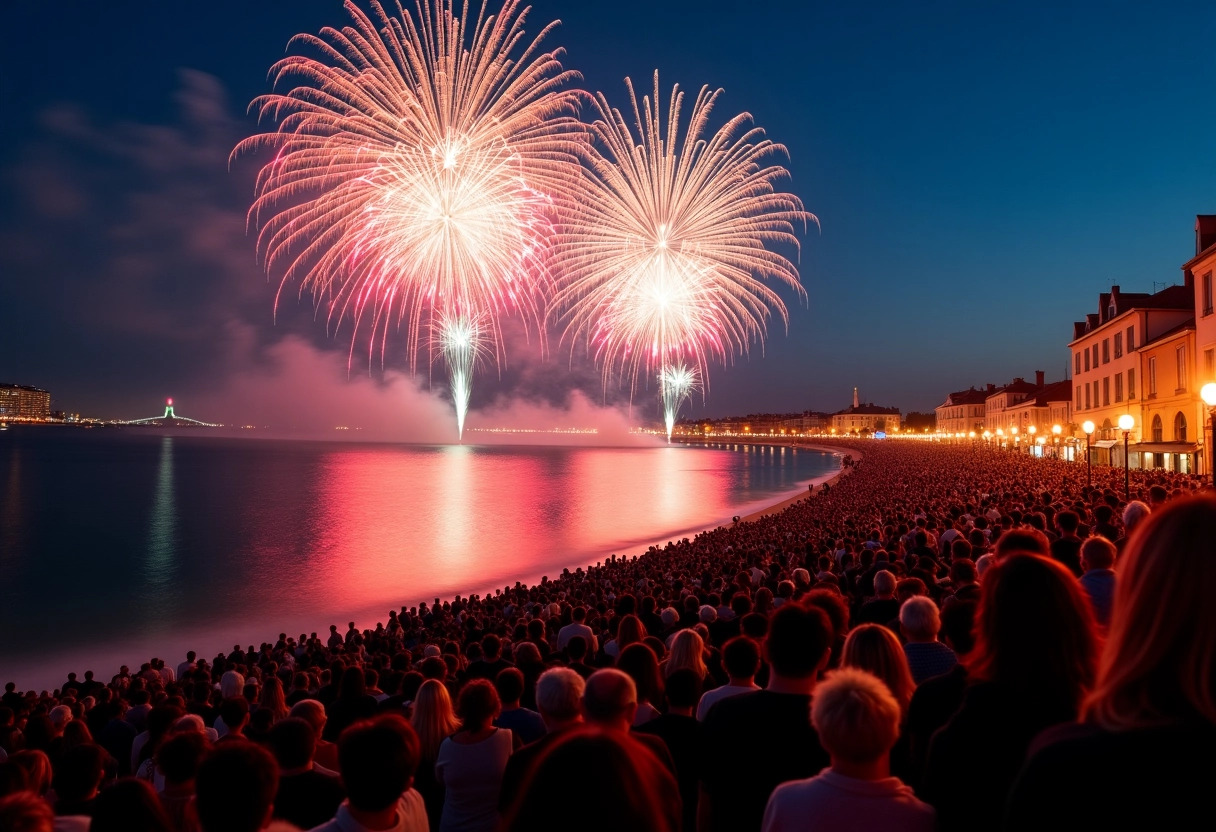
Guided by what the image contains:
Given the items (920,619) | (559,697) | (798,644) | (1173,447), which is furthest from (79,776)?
(1173,447)

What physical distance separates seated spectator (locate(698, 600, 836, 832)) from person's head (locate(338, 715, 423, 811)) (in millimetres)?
1380

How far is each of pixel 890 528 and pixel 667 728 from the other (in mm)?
13240

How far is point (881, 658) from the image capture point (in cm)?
364

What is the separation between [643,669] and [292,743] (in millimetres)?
2295

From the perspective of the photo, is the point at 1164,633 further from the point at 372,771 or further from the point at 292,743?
the point at 292,743

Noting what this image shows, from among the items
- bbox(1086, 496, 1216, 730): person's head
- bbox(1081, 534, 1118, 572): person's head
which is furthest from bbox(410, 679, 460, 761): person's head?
bbox(1081, 534, 1118, 572): person's head

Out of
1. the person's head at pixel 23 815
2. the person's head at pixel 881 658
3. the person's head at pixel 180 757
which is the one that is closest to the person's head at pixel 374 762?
the person's head at pixel 23 815

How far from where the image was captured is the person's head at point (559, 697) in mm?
4000

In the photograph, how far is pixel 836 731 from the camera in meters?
2.37

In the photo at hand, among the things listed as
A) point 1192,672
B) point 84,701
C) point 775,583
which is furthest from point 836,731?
point 84,701

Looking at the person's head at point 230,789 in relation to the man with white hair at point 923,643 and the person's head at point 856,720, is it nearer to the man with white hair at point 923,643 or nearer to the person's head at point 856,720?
the person's head at point 856,720

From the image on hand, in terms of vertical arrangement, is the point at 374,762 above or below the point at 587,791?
below

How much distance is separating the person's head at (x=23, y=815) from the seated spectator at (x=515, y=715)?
2540mm

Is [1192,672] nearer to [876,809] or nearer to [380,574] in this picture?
[876,809]
